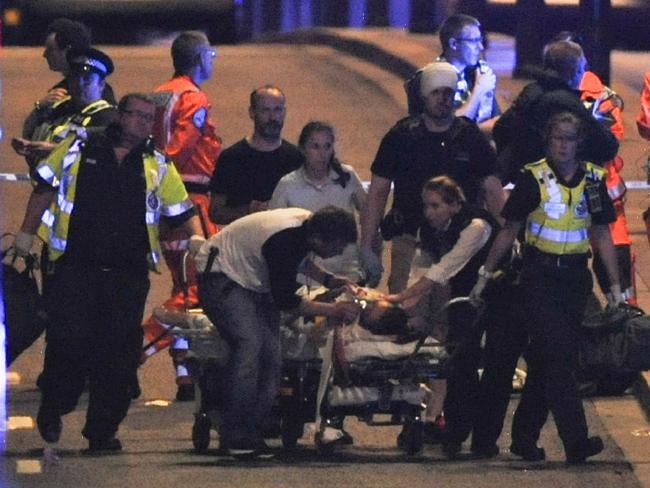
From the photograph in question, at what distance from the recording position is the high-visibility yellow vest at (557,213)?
8.91 meters

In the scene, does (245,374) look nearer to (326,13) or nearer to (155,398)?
Answer: (155,398)

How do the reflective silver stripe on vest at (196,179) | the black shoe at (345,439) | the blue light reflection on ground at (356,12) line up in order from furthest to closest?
the blue light reflection on ground at (356,12) < the reflective silver stripe on vest at (196,179) < the black shoe at (345,439)

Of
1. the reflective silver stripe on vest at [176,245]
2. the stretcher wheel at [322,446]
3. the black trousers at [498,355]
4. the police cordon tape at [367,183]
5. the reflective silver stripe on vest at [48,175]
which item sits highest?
the reflective silver stripe on vest at [48,175]

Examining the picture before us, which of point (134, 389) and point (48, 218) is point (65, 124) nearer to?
point (48, 218)

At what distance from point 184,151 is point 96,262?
5.15 feet

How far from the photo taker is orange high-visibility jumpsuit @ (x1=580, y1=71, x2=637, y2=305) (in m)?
10.6

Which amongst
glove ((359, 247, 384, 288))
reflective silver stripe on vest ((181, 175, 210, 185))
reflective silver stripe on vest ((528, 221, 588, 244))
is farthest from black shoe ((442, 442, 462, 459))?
reflective silver stripe on vest ((181, 175, 210, 185))

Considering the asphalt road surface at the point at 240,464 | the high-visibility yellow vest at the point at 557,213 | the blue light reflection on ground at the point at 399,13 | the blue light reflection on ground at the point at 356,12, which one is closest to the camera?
the asphalt road surface at the point at 240,464

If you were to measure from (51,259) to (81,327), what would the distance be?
0.38m

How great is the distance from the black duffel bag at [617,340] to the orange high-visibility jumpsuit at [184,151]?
7.58 ft

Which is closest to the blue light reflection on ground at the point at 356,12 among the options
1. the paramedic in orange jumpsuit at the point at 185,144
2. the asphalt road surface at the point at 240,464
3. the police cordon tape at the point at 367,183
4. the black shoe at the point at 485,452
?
the police cordon tape at the point at 367,183

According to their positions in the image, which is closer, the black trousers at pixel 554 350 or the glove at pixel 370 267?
the black trousers at pixel 554 350

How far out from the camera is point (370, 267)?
964 cm

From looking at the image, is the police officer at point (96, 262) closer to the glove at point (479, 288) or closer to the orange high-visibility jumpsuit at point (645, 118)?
the glove at point (479, 288)
